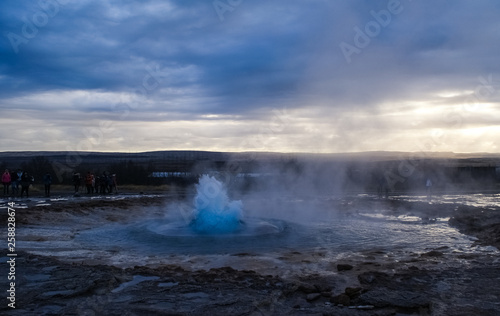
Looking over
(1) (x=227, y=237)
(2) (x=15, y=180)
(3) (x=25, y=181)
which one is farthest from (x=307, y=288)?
(2) (x=15, y=180)

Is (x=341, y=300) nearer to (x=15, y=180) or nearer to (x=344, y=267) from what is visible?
(x=344, y=267)

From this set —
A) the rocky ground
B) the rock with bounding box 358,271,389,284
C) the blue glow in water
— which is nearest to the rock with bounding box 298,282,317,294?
the rocky ground

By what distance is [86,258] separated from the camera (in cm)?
829

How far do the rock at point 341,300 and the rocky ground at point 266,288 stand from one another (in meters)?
0.01

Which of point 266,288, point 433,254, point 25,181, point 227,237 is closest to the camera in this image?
point 266,288

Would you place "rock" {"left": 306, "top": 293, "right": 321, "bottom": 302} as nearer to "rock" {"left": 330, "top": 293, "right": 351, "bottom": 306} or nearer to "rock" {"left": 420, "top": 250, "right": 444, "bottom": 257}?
"rock" {"left": 330, "top": 293, "right": 351, "bottom": 306}

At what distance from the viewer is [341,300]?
5.46m

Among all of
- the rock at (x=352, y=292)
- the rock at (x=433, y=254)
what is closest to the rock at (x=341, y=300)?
the rock at (x=352, y=292)

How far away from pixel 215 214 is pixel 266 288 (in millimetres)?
6477

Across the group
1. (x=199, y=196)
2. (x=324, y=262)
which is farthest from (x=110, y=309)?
(x=199, y=196)

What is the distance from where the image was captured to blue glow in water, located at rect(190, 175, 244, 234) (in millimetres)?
12211

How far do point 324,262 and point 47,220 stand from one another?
9.31 metres

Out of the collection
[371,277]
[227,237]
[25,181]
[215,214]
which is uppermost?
[25,181]

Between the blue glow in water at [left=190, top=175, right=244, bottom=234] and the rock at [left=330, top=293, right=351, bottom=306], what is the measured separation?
6.51m
